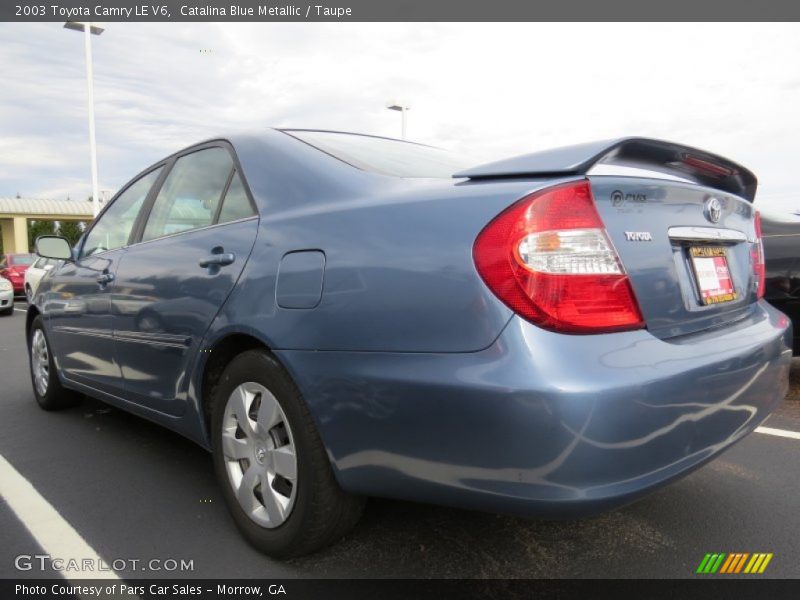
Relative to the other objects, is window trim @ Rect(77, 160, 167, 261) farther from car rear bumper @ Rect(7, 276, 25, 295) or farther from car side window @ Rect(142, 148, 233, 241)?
car rear bumper @ Rect(7, 276, 25, 295)

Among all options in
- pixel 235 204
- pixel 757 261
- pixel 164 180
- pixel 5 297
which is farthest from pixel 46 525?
pixel 5 297

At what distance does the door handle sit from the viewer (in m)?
2.24

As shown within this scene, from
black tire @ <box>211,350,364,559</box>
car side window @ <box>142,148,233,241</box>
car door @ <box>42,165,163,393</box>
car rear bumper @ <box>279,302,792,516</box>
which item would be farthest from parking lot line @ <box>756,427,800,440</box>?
car door @ <box>42,165,163,393</box>

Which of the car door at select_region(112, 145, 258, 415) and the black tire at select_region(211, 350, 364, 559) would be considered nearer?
the black tire at select_region(211, 350, 364, 559)

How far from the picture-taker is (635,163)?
1969 mm

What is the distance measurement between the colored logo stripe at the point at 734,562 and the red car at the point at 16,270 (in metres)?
18.7

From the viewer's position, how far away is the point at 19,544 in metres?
2.29

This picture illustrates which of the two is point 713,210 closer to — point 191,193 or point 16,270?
point 191,193

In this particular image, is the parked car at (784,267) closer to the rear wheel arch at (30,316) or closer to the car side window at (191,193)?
the car side window at (191,193)

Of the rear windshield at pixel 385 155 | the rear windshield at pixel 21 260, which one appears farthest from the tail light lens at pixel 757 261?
the rear windshield at pixel 21 260

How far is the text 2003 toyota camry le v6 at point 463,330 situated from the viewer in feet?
4.93

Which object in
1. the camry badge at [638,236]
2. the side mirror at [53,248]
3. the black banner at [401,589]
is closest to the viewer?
the camry badge at [638,236]

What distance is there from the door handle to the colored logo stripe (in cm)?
189

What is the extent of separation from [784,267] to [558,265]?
349 cm
